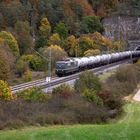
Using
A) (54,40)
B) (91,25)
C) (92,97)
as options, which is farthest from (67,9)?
(92,97)

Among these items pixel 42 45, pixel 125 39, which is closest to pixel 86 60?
pixel 42 45

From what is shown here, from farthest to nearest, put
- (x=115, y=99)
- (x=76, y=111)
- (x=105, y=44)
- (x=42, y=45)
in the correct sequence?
1. (x=105, y=44)
2. (x=42, y=45)
3. (x=115, y=99)
4. (x=76, y=111)

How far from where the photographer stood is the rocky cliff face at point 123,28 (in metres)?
136

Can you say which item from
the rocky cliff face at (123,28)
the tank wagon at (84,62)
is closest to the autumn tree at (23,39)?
the tank wagon at (84,62)

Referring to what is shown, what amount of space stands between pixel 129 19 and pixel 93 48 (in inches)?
1267

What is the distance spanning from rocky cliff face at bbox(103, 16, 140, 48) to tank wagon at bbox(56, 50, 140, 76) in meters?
26.6

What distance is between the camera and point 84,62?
75.8m

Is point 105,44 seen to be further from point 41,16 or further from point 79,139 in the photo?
point 79,139

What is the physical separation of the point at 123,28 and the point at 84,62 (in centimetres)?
6504

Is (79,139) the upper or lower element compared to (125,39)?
upper

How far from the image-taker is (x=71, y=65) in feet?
228

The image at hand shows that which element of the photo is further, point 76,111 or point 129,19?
point 129,19

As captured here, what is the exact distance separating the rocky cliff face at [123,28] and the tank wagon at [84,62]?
26.6 meters

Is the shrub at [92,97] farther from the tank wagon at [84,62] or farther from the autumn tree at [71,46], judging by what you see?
the autumn tree at [71,46]
